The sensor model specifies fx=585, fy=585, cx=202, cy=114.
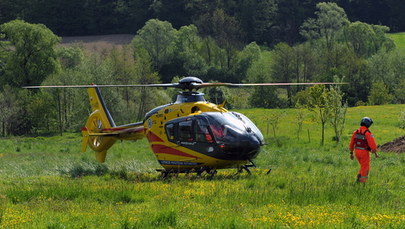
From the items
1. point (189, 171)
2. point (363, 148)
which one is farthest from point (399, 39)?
point (363, 148)

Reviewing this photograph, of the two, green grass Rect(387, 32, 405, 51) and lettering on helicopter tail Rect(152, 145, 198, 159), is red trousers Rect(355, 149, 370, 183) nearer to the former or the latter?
lettering on helicopter tail Rect(152, 145, 198, 159)

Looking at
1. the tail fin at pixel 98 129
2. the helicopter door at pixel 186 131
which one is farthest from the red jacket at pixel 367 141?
the tail fin at pixel 98 129

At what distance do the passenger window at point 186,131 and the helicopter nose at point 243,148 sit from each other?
5.40 feet

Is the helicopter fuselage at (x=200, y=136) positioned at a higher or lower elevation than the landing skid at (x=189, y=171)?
higher

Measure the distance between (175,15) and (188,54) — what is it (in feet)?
112

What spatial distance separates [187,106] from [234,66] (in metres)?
89.8

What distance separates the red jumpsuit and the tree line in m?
117

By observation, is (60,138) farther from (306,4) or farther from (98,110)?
(306,4)

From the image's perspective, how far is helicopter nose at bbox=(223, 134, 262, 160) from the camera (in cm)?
1931

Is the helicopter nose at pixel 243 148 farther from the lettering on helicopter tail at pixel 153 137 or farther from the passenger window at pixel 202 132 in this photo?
the lettering on helicopter tail at pixel 153 137

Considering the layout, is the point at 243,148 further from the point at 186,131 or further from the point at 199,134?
the point at 186,131

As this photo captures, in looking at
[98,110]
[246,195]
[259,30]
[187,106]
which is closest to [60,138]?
[98,110]

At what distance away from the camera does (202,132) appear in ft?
65.9

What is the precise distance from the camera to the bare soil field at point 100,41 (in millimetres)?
124375
